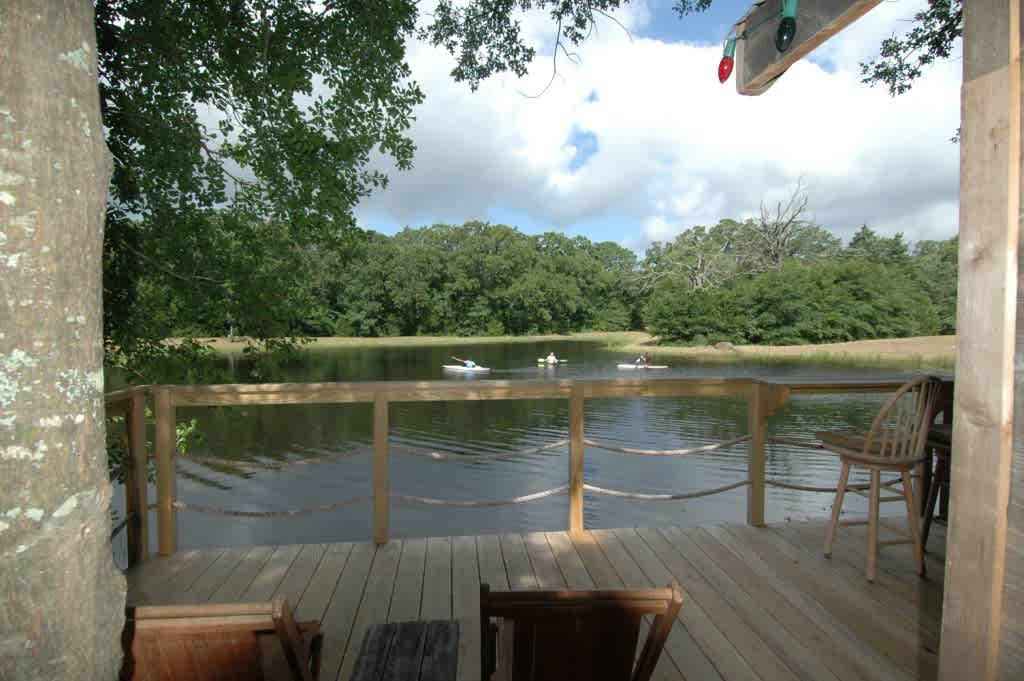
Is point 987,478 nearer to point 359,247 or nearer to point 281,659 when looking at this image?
point 281,659

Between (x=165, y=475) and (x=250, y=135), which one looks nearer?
(x=165, y=475)

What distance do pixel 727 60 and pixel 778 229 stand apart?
37.3 meters

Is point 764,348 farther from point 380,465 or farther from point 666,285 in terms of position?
point 380,465

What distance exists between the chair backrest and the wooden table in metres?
2.25

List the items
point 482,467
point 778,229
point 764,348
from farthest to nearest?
point 778,229 → point 764,348 → point 482,467

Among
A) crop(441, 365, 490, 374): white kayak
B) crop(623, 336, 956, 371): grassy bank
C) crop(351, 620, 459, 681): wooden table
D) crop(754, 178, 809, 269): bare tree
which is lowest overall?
crop(441, 365, 490, 374): white kayak

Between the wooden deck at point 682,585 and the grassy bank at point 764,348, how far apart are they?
14.4 meters

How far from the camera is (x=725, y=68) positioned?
2.29 m

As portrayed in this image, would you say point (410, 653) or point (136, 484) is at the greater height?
point (410, 653)

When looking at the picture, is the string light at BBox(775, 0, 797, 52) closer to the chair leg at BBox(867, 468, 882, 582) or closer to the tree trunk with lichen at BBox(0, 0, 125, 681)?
the tree trunk with lichen at BBox(0, 0, 125, 681)

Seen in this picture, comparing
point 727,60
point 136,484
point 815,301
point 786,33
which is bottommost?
point 136,484

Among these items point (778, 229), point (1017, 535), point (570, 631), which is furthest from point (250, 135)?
point (778, 229)

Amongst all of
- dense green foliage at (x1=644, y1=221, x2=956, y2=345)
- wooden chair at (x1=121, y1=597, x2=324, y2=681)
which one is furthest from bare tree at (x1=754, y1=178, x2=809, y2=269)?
wooden chair at (x1=121, y1=597, x2=324, y2=681)

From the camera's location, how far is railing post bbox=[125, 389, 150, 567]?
9.50 feet
